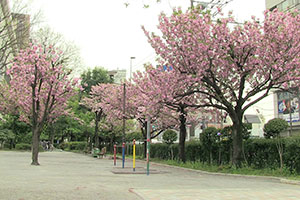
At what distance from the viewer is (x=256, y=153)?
57.2ft

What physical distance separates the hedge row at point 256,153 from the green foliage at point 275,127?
1.97 ft

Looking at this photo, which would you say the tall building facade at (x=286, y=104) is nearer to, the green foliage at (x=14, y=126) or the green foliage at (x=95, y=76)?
the green foliage at (x=95, y=76)

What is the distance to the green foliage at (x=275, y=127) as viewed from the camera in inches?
663

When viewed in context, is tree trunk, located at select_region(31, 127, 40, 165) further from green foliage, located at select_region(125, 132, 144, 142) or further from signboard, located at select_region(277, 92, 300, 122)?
signboard, located at select_region(277, 92, 300, 122)

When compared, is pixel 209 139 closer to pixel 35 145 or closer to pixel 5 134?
pixel 35 145

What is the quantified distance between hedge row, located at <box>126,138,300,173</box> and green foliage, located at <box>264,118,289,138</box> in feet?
1.97

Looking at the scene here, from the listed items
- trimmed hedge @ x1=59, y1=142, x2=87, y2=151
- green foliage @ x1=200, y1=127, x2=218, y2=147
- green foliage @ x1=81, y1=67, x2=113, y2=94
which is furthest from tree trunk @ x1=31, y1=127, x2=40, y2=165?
green foliage @ x1=81, y1=67, x2=113, y2=94

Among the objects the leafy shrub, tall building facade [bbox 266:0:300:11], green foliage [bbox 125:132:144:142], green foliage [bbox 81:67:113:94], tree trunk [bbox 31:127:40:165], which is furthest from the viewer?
the leafy shrub

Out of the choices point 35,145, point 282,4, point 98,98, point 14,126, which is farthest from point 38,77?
point 282,4

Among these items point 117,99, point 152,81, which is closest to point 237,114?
point 152,81

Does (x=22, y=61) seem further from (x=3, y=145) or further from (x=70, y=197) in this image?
(x=3, y=145)

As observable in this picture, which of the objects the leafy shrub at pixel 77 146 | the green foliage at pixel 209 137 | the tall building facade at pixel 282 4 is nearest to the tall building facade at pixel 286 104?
the tall building facade at pixel 282 4

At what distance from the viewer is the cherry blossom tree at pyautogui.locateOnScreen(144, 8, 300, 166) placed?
1647 cm

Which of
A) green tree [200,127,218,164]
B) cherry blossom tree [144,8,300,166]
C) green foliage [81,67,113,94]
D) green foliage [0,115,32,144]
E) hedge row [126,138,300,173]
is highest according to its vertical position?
green foliage [81,67,113,94]
